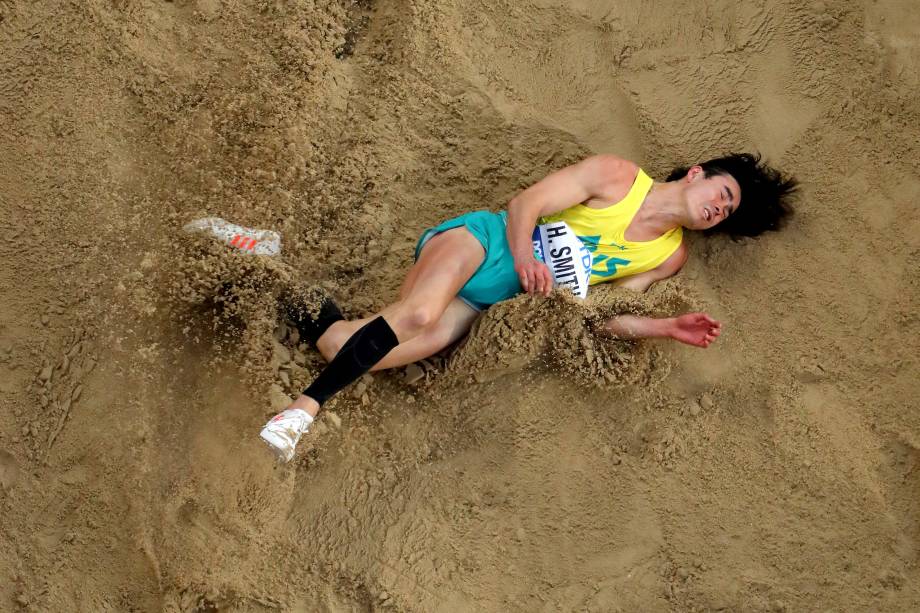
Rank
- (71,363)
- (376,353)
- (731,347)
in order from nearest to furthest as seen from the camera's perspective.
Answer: (376,353), (71,363), (731,347)

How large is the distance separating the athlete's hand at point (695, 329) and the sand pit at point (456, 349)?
217 mm

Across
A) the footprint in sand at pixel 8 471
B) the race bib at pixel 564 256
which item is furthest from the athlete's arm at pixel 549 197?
the footprint in sand at pixel 8 471

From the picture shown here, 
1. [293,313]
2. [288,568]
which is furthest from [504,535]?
[293,313]

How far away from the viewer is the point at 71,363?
3.32m

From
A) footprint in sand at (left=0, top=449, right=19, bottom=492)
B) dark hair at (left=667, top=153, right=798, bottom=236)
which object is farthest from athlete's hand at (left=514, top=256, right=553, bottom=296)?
footprint in sand at (left=0, top=449, right=19, bottom=492)

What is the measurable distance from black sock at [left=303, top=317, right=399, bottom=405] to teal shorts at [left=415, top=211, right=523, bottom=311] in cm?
51

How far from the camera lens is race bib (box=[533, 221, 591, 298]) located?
349cm

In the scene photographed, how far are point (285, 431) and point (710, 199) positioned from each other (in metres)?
2.03

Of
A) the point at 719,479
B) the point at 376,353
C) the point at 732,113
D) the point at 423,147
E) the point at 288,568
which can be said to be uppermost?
the point at 423,147

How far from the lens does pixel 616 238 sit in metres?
3.55

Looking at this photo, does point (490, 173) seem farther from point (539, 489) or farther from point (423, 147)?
point (539, 489)

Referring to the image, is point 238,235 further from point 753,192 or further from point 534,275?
point 753,192

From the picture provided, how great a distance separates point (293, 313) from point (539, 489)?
4.21 feet

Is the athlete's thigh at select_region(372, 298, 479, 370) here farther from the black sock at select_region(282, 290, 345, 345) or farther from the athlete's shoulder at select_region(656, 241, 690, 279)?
the athlete's shoulder at select_region(656, 241, 690, 279)
